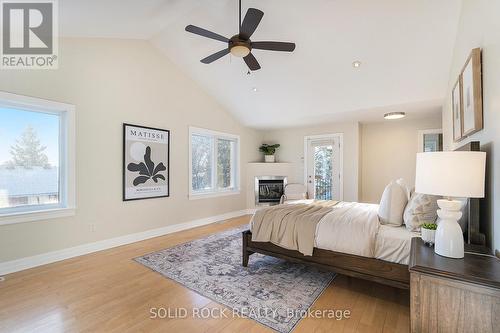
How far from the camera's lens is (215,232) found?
450cm

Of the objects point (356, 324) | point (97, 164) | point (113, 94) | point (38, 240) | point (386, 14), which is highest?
point (386, 14)

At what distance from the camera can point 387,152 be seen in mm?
5395

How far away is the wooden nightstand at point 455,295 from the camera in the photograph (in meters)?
1.11

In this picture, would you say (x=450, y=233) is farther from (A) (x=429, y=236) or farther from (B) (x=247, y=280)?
(B) (x=247, y=280)

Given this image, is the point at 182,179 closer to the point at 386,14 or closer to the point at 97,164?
the point at 97,164

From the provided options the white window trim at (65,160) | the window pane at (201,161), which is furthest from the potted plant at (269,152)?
the white window trim at (65,160)

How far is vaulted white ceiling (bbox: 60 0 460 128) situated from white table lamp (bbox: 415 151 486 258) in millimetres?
2235

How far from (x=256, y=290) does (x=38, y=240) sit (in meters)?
2.86

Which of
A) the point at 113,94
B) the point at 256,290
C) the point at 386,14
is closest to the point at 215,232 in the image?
the point at 256,290

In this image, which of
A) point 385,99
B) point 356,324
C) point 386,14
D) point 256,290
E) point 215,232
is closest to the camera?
point 356,324

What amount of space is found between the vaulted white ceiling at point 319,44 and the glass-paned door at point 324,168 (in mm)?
1037

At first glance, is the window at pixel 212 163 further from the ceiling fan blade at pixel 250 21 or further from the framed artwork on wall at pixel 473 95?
the framed artwork on wall at pixel 473 95

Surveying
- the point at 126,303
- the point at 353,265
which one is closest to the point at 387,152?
the point at 353,265

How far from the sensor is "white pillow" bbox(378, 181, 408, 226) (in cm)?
237
